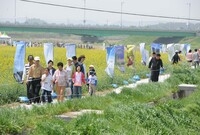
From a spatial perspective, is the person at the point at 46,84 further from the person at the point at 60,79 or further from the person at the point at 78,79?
the person at the point at 78,79

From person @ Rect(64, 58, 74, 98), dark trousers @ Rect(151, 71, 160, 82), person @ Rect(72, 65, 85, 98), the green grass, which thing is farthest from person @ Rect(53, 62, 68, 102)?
dark trousers @ Rect(151, 71, 160, 82)

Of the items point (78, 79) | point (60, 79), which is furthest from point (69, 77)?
point (60, 79)

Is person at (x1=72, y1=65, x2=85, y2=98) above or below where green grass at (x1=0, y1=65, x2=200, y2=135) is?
above

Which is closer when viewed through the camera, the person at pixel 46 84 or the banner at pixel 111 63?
the person at pixel 46 84

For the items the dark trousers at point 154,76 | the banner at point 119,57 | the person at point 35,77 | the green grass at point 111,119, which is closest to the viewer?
the green grass at point 111,119

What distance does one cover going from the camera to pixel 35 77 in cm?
1555

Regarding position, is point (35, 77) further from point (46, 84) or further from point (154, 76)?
point (154, 76)

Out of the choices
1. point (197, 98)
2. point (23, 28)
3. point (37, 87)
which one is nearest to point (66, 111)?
point (37, 87)

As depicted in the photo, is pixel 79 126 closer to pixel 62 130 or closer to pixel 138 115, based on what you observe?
pixel 62 130

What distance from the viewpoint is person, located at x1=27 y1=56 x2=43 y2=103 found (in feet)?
50.6

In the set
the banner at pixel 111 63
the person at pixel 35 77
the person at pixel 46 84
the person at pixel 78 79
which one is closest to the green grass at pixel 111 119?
the person at pixel 78 79

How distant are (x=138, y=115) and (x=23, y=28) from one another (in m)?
81.5

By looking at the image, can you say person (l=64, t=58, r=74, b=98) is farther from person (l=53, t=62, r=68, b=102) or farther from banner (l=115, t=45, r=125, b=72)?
banner (l=115, t=45, r=125, b=72)

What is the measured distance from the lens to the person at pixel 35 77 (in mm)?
15430
